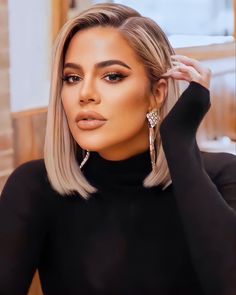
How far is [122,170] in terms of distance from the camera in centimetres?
115

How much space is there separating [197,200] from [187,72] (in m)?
0.24

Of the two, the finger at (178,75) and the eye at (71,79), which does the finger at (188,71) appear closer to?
the finger at (178,75)

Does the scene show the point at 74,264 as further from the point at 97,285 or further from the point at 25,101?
the point at 25,101

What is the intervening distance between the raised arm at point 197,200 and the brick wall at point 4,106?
1.50 ft

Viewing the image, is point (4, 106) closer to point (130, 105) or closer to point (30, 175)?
point (30, 175)

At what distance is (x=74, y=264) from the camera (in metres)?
1.13

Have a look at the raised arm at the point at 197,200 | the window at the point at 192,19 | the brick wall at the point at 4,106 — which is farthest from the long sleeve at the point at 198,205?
the window at the point at 192,19

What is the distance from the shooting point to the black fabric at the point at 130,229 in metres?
1.08

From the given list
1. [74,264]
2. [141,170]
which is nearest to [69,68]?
[141,170]

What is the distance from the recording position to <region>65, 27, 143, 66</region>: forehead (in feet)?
3.51

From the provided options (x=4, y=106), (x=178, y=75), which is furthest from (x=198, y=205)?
(x=4, y=106)

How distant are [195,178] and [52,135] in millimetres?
291

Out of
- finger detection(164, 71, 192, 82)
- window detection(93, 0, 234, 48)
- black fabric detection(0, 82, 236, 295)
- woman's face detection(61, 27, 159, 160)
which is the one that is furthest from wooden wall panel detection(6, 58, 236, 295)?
finger detection(164, 71, 192, 82)

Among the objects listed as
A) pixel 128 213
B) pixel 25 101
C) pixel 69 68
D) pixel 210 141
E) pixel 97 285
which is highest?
pixel 69 68
